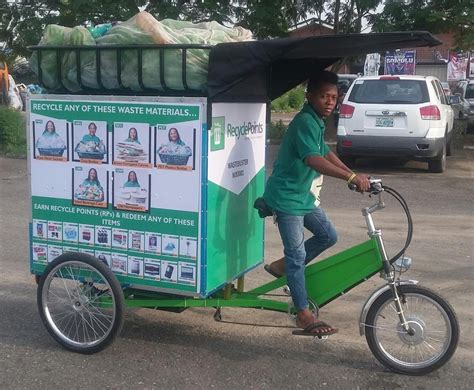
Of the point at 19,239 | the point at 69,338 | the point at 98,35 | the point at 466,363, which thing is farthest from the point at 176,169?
the point at 19,239

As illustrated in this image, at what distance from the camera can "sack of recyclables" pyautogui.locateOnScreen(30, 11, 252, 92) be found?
4.21m

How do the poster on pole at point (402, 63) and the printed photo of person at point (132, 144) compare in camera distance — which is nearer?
the printed photo of person at point (132, 144)

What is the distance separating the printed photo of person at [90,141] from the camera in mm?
4438

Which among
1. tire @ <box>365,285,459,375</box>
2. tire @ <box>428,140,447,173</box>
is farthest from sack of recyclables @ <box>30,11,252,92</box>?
tire @ <box>428,140,447,173</box>

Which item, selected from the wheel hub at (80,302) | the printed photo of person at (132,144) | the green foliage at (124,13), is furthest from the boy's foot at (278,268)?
the green foliage at (124,13)

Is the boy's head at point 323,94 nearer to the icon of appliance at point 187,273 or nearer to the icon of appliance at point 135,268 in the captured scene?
the icon of appliance at point 187,273

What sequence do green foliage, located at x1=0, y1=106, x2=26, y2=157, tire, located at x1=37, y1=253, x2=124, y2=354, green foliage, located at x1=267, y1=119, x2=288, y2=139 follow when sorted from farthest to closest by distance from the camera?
1. green foliage, located at x1=267, y1=119, x2=288, y2=139
2. green foliage, located at x1=0, y1=106, x2=26, y2=157
3. tire, located at x1=37, y1=253, x2=124, y2=354

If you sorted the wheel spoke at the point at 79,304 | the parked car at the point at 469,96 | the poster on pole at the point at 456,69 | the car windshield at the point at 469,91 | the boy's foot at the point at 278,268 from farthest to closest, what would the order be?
the poster on pole at the point at 456,69, the car windshield at the point at 469,91, the parked car at the point at 469,96, the boy's foot at the point at 278,268, the wheel spoke at the point at 79,304

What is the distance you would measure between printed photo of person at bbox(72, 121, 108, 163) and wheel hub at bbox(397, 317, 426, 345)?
7.06 feet

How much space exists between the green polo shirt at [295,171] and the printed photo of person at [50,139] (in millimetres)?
1408

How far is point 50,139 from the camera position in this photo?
460 centimetres

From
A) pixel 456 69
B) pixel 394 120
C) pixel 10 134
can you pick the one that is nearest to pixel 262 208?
pixel 394 120

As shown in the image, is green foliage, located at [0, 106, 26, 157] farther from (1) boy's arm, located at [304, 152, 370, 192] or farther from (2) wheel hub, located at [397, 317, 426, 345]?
(2) wheel hub, located at [397, 317, 426, 345]

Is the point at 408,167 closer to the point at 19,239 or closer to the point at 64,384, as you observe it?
the point at 19,239
